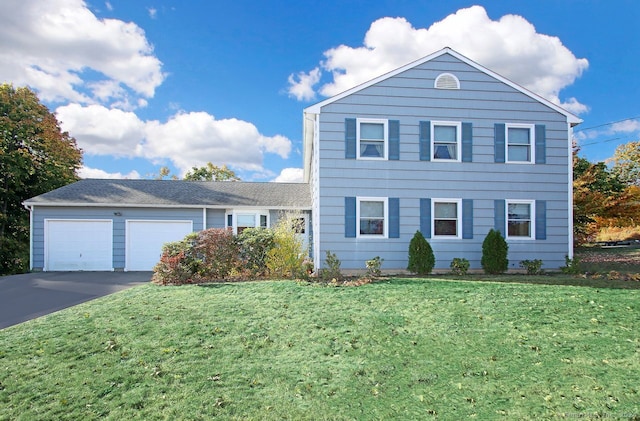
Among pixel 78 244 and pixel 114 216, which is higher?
pixel 114 216

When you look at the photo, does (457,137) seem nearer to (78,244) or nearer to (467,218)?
(467,218)

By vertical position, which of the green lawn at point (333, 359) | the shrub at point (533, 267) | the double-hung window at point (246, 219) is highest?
the double-hung window at point (246, 219)

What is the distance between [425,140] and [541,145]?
4093mm

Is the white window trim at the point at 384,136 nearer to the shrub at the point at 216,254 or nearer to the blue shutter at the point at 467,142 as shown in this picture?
the blue shutter at the point at 467,142

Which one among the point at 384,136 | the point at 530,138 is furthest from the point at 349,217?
the point at 530,138

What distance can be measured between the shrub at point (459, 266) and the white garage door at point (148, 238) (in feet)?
32.8

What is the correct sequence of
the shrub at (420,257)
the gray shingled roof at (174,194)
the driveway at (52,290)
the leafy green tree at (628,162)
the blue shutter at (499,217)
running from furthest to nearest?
the leafy green tree at (628,162)
the gray shingled roof at (174,194)
the blue shutter at (499,217)
the shrub at (420,257)
the driveway at (52,290)

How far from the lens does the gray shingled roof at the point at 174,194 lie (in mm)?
14336

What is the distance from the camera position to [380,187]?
12.1 meters

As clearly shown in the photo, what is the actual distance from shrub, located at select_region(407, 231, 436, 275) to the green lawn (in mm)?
3641

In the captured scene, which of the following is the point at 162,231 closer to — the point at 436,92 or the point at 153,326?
the point at 153,326

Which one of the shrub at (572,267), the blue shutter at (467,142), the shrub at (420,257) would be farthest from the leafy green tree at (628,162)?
the shrub at (420,257)

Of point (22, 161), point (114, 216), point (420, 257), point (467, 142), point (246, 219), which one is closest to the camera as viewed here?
point (420, 257)

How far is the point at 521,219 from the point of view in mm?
12570
